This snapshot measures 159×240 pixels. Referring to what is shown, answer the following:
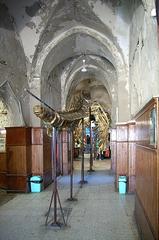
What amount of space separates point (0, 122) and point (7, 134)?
5.55 ft

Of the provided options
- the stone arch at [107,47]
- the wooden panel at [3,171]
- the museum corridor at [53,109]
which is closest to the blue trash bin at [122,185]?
the museum corridor at [53,109]

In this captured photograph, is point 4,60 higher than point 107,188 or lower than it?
higher

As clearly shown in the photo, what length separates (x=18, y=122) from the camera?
7.12m

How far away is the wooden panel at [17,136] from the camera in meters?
6.98

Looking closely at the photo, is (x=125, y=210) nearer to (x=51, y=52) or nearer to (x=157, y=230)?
(x=157, y=230)

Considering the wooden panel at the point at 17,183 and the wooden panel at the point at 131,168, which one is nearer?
the wooden panel at the point at 131,168

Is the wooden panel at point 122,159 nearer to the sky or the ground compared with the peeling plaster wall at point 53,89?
nearer to the ground

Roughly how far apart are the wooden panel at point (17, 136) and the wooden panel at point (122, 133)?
2441 mm

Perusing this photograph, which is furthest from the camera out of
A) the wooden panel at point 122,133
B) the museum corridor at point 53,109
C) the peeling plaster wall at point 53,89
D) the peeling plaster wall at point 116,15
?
the peeling plaster wall at point 53,89

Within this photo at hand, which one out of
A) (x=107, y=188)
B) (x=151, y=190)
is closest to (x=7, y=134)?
(x=107, y=188)

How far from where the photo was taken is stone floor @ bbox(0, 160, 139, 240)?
4.06 m

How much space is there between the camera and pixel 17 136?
701 cm

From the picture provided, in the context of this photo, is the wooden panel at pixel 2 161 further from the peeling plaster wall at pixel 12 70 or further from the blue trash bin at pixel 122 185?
the blue trash bin at pixel 122 185

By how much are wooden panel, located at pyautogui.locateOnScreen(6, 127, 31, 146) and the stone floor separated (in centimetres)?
134
